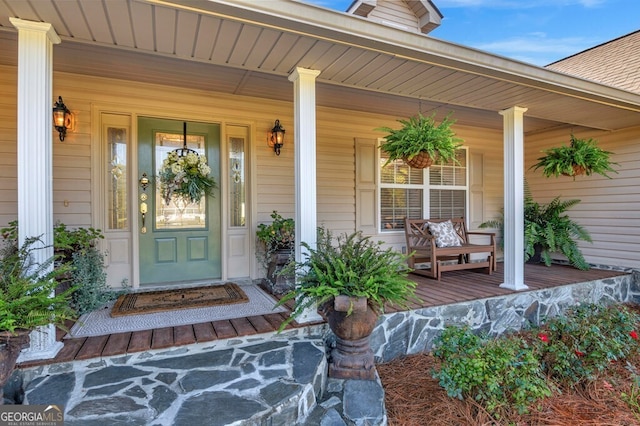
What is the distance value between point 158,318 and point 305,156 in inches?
73.8

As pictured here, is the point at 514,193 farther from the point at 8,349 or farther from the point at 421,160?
the point at 8,349

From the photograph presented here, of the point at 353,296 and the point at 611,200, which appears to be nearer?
the point at 353,296

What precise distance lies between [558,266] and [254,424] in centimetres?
549

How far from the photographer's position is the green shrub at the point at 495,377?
216cm

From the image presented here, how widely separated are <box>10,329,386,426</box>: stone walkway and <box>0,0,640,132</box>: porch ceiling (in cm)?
220

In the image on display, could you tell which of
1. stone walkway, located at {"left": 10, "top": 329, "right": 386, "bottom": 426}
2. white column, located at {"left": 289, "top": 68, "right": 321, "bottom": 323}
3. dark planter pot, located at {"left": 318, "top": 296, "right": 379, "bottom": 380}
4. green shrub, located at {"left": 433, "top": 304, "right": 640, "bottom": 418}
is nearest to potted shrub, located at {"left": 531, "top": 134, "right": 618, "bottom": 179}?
green shrub, located at {"left": 433, "top": 304, "right": 640, "bottom": 418}

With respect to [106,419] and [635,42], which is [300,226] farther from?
[635,42]

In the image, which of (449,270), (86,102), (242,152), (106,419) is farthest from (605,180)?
(86,102)

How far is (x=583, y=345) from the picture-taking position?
104 inches

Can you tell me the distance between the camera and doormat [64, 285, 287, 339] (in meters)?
2.68

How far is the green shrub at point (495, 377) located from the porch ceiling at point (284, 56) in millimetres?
2288

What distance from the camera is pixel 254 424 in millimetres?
1719

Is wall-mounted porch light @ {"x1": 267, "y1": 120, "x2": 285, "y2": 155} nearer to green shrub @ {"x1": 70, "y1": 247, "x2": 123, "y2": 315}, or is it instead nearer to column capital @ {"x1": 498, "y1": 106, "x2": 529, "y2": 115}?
green shrub @ {"x1": 70, "y1": 247, "x2": 123, "y2": 315}

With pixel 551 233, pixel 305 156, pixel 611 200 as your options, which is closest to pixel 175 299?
pixel 305 156
